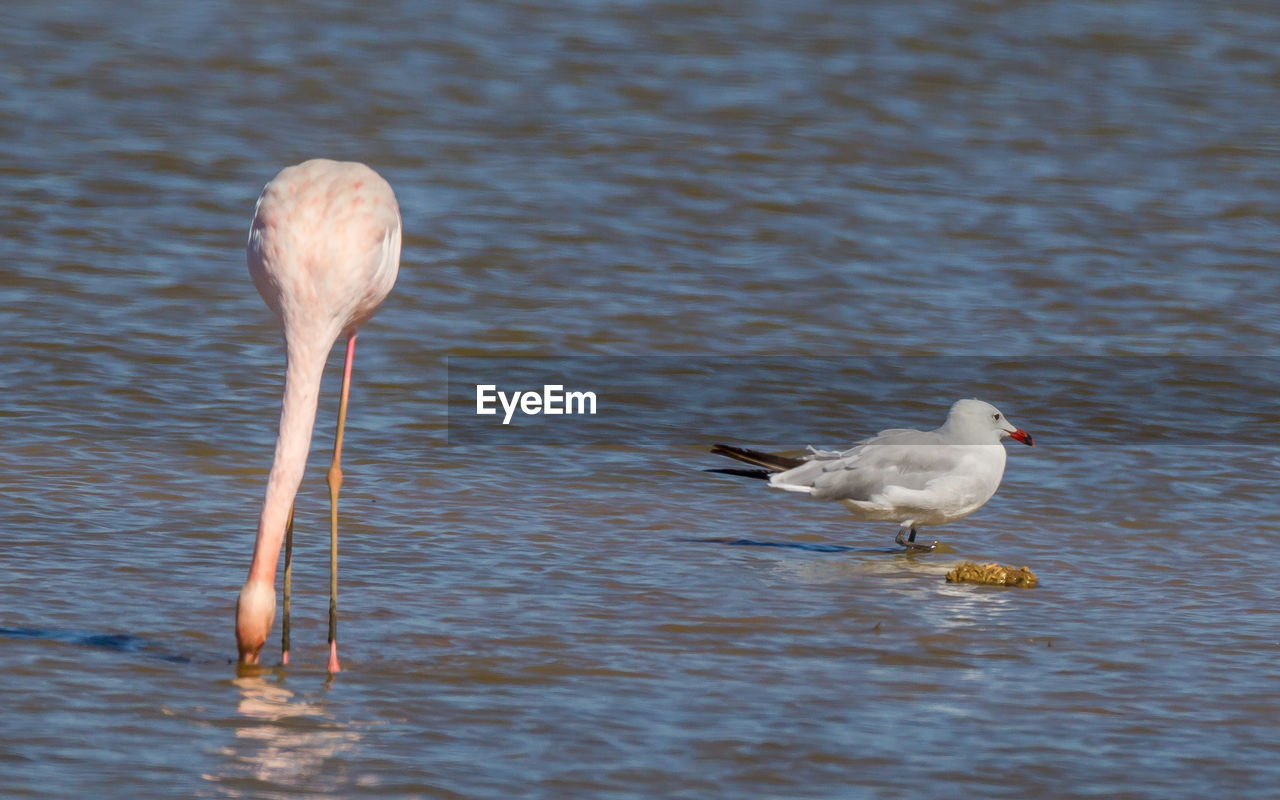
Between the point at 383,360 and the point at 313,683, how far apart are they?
6.17 meters

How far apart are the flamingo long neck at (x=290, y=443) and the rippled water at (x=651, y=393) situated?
451 mm

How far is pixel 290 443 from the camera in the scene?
A: 250 inches

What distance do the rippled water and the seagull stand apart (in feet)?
0.81

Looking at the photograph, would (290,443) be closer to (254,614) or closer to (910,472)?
(254,614)

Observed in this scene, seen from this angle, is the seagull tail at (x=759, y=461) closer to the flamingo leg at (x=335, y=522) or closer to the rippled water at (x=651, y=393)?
the rippled water at (x=651, y=393)

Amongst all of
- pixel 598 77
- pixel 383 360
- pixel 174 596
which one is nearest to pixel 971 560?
pixel 174 596

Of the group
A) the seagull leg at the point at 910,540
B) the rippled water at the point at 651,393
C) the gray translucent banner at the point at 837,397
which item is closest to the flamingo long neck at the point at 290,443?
the rippled water at the point at 651,393

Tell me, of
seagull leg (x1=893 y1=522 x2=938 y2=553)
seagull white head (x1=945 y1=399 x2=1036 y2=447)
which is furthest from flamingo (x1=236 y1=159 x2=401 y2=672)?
seagull white head (x1=945 y1=399 x2=1036 y2=447)

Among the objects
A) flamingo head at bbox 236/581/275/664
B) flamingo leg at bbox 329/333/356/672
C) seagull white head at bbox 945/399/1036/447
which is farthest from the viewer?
seagull white head at bbox 945/399/1036/447

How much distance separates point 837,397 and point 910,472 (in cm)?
292

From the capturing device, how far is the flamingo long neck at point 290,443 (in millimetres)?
6273

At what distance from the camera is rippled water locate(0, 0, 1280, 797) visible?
5.98 meters

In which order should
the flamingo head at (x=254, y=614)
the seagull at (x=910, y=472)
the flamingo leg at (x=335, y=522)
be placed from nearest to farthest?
1. the flamingo head at (x=254, y=614)
2. the flamingo leg at (x=335, y=522)
3. the seagull at (x=910, y=472)

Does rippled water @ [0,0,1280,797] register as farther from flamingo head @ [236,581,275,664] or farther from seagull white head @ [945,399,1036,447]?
seagull white head @ [945,399,1036,447]
